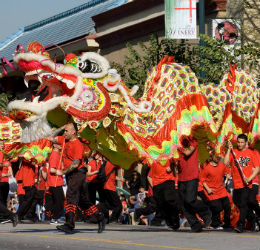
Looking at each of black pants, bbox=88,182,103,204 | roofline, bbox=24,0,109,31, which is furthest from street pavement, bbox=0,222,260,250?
roofline, bbox=24,0,109,31

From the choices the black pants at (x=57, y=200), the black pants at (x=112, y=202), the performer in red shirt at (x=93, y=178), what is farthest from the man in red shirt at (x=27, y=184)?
the black pants at (x=112, y=202)

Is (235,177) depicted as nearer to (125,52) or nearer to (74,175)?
(74,175)

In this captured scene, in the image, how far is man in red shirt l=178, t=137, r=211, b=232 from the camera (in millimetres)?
15711

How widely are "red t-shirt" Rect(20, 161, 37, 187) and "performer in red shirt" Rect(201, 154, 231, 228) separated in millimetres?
4689

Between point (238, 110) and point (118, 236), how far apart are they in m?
3.33

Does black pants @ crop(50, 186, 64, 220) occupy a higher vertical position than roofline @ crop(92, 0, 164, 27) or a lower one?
lower

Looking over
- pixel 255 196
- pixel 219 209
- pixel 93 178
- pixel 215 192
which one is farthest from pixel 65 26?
pixel 255 196

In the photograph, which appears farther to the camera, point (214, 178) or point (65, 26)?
point (65, 26)

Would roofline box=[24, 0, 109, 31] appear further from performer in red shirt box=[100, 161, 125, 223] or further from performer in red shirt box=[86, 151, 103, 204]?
performer in red shirt box=[100, 161, 125, 223]

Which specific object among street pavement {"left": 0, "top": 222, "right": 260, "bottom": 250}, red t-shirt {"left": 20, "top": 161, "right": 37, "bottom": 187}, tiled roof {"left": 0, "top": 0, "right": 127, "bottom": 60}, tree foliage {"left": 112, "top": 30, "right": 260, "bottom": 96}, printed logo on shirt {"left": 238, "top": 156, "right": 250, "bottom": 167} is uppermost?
tiled roof {"left": 0, "top": 0, "right": 127, "bottom": 60}

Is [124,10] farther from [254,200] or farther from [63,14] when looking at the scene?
[254,200]

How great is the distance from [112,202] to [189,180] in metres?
5.08

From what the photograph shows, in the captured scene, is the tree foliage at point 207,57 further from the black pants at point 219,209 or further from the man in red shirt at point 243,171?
the man in red shirt at point 243,171

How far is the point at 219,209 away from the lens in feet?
58.0
